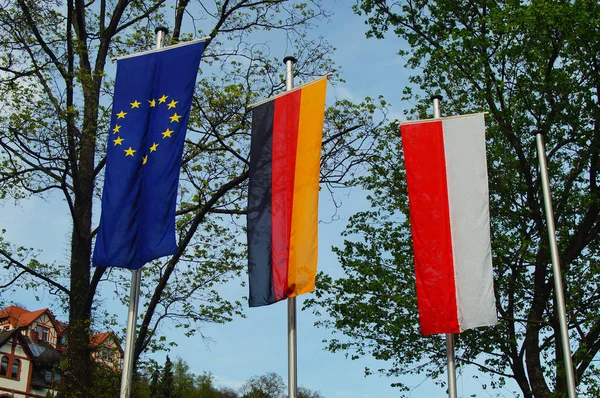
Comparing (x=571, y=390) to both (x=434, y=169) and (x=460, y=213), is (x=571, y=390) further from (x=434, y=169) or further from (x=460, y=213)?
(x=434, y=169)

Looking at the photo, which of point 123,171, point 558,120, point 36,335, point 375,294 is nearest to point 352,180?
point 375,294

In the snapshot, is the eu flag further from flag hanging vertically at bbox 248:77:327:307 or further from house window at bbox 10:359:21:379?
house window at bbox 10:359:21:379

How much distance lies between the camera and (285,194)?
11648 mm

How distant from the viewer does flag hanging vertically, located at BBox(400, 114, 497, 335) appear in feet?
35.8

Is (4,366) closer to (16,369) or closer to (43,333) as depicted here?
(16,369)

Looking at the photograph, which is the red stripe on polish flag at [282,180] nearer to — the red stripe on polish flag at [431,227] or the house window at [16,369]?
the red stripe on polish flag at [431,227]

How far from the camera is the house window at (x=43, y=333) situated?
71750 millimetres

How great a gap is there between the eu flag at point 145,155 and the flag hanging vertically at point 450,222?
12.5 ft

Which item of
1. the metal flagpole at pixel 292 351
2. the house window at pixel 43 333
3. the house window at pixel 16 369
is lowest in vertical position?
the metal flagpole at pixel 292 351

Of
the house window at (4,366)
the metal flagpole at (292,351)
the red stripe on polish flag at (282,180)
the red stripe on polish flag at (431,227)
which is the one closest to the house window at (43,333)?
the house window at (4,366)

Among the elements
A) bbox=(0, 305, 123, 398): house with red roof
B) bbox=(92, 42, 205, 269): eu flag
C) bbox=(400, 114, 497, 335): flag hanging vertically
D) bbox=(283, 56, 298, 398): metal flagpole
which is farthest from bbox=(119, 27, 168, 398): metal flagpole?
bbox=(0, 305, 123, 398): house with red roof

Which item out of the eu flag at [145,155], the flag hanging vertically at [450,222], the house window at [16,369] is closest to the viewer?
the flag hanging vertically at [450,222]

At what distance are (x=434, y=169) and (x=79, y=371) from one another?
403 inches

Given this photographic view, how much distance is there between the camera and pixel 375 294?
21766 millimetres
